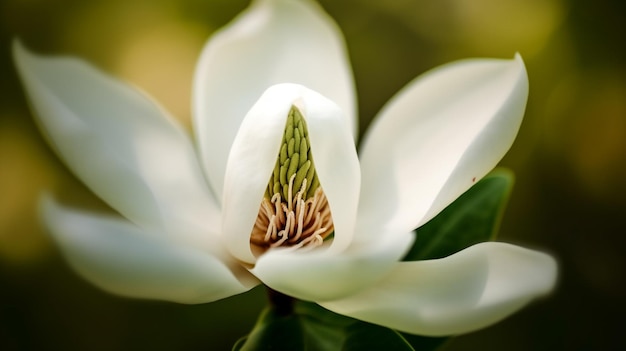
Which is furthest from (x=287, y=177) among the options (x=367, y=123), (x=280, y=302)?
(x=367, y=123)

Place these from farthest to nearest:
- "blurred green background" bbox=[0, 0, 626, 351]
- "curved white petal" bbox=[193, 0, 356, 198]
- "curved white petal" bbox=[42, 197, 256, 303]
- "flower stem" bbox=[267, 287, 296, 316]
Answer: "blurred green background" bbox=[0, 0, 626, 351]
"curved white petal" bbox=[193, 0, 356, 198]
"flower stem" bbox=[267, 287, 296, 316]
"curved white petal" bbox=[42, 197, 256, 303]

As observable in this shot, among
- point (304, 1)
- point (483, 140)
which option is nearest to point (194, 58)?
point (304, 1)

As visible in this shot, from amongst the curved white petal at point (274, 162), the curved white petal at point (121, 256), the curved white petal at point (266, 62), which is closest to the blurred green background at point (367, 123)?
the curved white petal at point (266, 62)

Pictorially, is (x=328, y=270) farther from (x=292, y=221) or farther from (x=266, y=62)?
(x=266, y=62)

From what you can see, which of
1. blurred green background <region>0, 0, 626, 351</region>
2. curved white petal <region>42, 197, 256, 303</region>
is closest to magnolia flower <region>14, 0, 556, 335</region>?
curved white petal <region>42, 197, 256, 303</region>

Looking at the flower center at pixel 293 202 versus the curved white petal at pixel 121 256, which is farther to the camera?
the flower center at pixel 293 202

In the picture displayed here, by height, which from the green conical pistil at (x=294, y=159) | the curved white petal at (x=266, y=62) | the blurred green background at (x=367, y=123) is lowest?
the blurred green background at (x=367, y=123)

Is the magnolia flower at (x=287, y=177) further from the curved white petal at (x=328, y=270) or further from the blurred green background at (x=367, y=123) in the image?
the blurred green background at (x=367, y=123)

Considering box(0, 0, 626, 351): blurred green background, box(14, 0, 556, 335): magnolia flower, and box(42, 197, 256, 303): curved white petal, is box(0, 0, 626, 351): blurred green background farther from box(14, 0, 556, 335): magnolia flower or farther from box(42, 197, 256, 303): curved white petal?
box(42, 197, 256, 303): curved white petal
